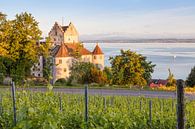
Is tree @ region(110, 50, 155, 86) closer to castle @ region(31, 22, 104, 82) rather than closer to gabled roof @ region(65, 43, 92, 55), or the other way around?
castle @ region(31, 22, 104, 82)

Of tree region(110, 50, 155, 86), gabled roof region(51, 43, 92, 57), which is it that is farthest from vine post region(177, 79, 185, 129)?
gabled roof region(51, 43, 92, 57)

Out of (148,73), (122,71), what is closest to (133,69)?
(122,71)

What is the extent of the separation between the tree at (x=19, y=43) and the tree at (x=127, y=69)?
752 centimetres

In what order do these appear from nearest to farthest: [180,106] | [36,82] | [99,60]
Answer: [180,106] → [36,82] → [99,60]

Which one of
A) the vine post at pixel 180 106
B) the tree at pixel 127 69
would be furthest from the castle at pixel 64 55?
the vine post at pixel 180 106

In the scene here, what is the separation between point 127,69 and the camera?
39.6m


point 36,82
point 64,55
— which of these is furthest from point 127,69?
point 64,55

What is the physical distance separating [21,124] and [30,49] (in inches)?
1298

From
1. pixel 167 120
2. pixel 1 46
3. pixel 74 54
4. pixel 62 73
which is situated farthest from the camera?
pixel 62 73

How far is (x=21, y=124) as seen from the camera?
475 cm

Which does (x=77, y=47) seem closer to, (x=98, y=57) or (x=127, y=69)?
(x=98, y=57)

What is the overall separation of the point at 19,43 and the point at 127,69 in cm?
1010

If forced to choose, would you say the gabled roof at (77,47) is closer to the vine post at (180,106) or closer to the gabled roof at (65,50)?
the gabled roof at (65,50)

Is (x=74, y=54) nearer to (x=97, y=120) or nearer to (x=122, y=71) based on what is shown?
(x=122, y=71)
